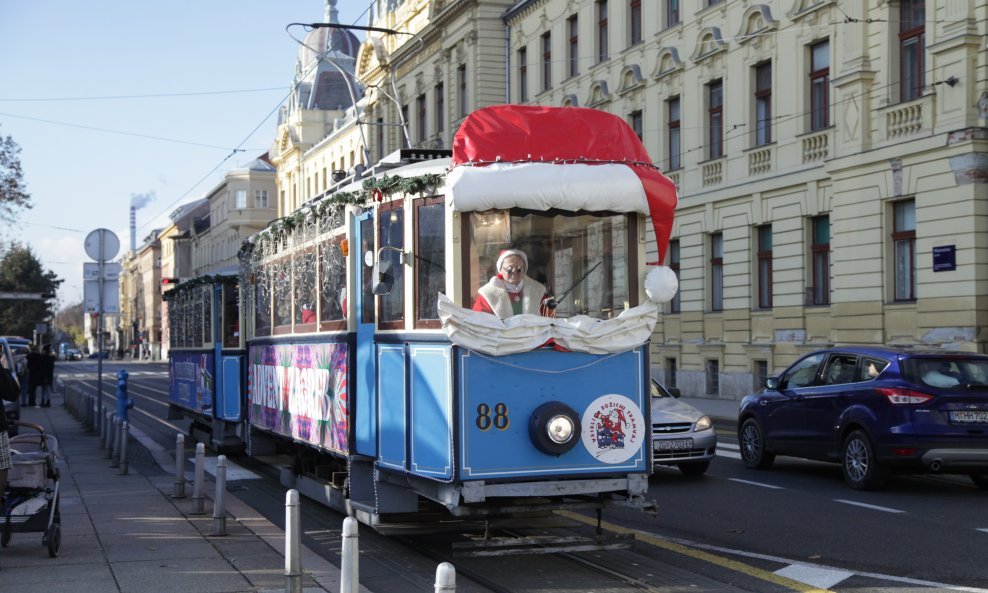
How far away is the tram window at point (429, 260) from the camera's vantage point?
30.0ft

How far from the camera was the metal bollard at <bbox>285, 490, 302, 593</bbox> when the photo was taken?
7664 millimetres

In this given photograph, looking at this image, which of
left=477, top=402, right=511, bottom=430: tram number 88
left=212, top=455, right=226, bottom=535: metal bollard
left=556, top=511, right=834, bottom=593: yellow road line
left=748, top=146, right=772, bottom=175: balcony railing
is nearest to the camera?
left=556, top=511, right=834, bottom=593: yellow road line

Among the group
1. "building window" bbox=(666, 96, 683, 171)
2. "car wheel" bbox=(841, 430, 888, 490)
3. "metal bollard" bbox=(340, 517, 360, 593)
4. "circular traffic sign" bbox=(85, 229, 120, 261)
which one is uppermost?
"building window" bbox=(666, 96, 683, 171)

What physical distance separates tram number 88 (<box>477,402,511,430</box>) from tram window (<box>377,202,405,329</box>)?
46.8 inches

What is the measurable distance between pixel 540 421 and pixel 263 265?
687 centimetres

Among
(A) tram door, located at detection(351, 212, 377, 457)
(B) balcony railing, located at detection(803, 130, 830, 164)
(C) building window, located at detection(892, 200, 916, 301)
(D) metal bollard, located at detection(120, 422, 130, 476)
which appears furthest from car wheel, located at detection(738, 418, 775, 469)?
(B) balcony railing, located at detection(803, 130, 830, 164)

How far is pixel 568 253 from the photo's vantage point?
9.12m

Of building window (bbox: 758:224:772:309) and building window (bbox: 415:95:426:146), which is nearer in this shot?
building window (bbox: 758:224:772:309)

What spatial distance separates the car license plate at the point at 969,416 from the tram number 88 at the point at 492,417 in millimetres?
6556

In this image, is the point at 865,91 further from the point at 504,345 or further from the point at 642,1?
the point at 504,345

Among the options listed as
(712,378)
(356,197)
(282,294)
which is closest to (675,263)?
(712,378)

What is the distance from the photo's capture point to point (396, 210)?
32.0ft

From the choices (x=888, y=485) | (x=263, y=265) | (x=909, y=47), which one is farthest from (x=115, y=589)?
(x=909, y=47)

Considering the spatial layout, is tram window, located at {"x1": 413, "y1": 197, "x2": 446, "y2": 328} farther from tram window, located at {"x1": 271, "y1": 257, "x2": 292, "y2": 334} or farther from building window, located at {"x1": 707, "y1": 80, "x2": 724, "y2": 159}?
building window, located at {"x1": 707, "y1": 80, "x2": 724, "y2": 159}
